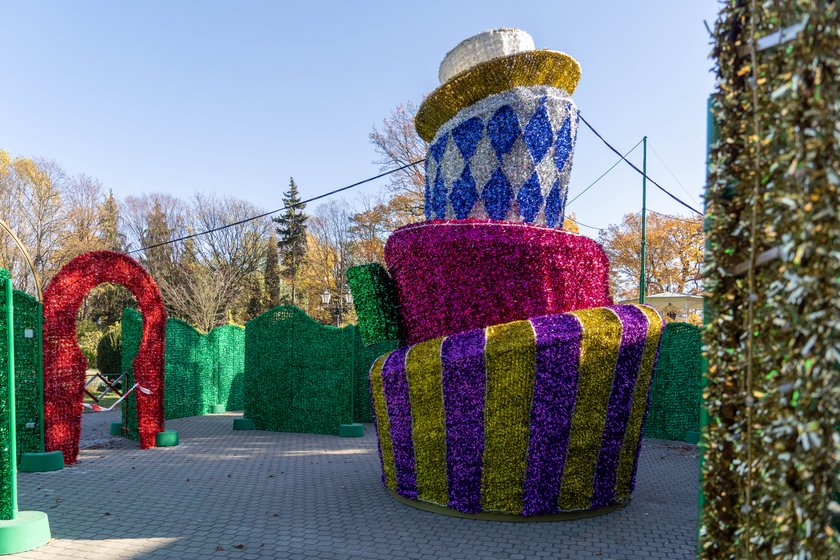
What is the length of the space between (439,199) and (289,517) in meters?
3.82

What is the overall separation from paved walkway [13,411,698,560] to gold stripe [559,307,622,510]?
0.36 m

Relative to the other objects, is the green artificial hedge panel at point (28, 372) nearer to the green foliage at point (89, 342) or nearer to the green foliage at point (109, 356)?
the green foliage at point (109, 356)

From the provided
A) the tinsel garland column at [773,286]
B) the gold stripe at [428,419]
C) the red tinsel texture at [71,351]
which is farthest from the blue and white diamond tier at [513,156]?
the red tinsel texture at [71,351]

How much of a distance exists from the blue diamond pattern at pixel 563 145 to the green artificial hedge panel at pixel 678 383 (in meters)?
5.79

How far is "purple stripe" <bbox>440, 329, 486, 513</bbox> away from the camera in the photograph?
5660 mm

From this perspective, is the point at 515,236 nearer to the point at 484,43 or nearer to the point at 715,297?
the point at 484,43

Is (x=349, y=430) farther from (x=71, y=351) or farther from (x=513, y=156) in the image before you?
(x=513, y=156)

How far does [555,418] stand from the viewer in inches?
220

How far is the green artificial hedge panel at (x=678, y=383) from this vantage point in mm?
10984

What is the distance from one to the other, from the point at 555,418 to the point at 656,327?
148 centimetres

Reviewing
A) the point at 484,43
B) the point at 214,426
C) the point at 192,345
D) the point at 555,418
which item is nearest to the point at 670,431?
the point at 555,418

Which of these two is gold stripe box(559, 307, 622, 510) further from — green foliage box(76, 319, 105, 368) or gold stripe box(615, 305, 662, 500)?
green foliage box(76, 319, 105, 368)

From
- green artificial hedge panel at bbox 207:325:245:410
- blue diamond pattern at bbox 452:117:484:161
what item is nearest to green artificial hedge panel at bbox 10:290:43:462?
blue diamond pattern at bbox 452:117:484:161

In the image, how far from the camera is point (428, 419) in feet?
19.6
